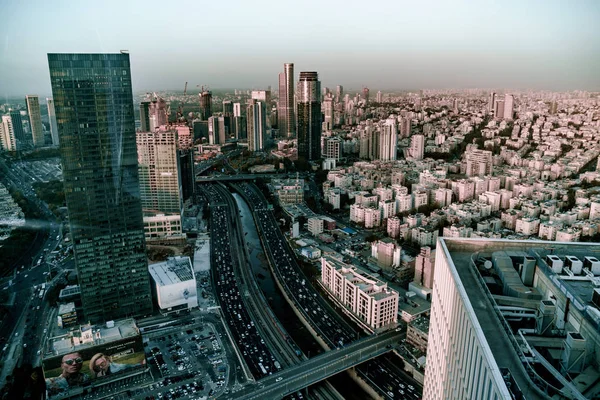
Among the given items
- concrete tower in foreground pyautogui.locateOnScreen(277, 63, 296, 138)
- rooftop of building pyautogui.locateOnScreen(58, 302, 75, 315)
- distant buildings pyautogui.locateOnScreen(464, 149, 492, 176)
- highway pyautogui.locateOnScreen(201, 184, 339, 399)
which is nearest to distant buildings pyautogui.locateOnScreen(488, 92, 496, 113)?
distant buildings pyautogui.locateOnScreen(464, 149, 492, 176)

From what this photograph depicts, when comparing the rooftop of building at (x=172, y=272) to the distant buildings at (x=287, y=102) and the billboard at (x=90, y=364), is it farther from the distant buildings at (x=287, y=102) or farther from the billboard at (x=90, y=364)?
the distant buildings at (x=287, y=102)

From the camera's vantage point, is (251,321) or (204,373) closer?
(204,373)

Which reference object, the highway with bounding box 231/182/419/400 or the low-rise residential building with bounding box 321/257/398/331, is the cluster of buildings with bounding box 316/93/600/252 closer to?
the highway with bounding box 231/182/419/400

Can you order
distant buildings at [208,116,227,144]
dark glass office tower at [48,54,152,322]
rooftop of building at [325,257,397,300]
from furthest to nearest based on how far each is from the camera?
distant buildings at [208,116,227,144]
rooftop of building at [325,257,397,300]
dark glass office tower at [48,54,152,322]

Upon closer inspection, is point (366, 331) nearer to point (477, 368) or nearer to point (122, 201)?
point (122, 201)

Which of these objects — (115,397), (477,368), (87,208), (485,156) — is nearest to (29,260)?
(87,208)

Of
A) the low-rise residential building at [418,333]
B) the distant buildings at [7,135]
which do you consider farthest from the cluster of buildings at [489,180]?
the distant buildings at [7,135]
